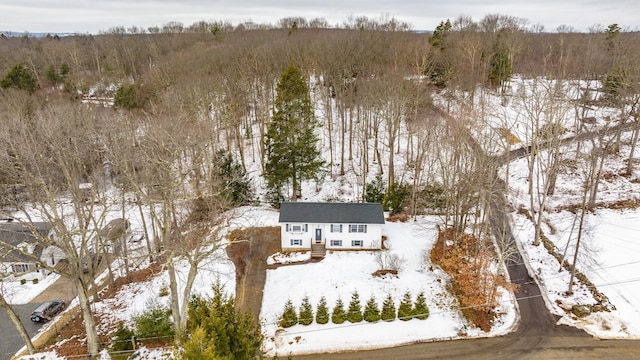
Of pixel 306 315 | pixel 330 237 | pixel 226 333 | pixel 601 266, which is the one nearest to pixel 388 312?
pixel 306 315

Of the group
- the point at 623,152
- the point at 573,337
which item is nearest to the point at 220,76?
the point at 573,337

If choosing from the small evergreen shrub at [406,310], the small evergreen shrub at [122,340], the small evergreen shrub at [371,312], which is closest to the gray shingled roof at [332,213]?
the small evergreen shrub at [406,310]

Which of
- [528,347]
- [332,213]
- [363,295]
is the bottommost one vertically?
[528,347]

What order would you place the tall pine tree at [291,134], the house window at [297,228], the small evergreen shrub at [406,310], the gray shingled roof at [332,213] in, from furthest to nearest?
the tall pine tree at [291,134] < the house window at [297,228] < the gray shingled roof at [332,213] < the small evergreen shrub at [406,310]

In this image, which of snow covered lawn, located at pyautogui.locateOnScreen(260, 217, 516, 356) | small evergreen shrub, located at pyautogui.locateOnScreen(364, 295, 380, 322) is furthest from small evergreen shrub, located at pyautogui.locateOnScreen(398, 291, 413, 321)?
small evergreen shrub, located at pyautogui.locateOnScreen(364, 295, 380, 322)

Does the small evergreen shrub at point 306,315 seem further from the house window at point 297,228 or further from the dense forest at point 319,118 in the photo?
the house window at point 297,228

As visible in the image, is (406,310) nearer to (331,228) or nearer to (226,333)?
(331,228)

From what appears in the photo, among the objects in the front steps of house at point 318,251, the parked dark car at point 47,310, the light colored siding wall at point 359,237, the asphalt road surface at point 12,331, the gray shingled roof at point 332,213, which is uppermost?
the gray shingled roof at point 332,213
